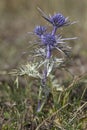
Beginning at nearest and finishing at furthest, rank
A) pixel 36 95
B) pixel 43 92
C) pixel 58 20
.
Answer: pixel 58 20
pixel 43 92
pixel 36 95

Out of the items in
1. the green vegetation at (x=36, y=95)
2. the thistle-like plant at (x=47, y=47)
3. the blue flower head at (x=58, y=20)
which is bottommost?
the green vegetation at (x=36, y=95)

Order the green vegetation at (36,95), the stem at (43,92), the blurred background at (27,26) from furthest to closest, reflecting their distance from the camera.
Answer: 1. the blurred background at (27,26)
2. the stem at (43,92)
3. the green vegetation at (36,95)

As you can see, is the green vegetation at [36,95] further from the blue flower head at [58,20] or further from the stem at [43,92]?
the blue flower head at [58,20]

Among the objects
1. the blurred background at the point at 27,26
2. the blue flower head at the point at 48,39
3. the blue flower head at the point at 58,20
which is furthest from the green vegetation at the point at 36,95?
the blue flower head at the point at 58,20

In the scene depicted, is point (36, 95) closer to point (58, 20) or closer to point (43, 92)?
point (43, 92)

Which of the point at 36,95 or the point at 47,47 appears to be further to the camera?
the point at 36,95

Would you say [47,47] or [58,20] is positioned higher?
[58,20]

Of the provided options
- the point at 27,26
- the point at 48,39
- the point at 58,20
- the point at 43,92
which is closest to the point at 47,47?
the point at 48,39

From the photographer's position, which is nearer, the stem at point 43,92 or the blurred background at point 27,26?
the stem at point 43,92

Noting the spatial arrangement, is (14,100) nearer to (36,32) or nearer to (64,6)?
(36,32)

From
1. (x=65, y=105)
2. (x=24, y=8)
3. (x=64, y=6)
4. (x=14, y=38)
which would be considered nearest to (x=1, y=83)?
(x=65, y=105)
